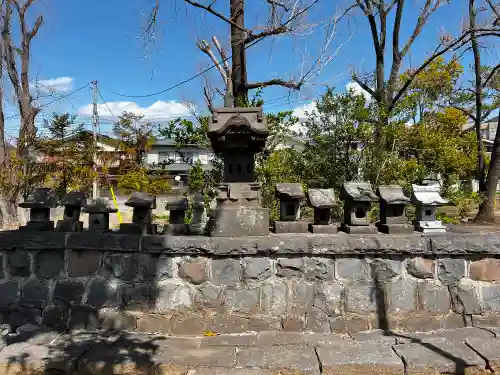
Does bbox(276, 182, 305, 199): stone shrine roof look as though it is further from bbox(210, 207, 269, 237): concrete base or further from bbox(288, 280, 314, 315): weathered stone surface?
bbox(288, 280, 314, 315): weathered stone surface

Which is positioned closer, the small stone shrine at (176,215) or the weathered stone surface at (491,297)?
the weathered stone surface at (491,297)

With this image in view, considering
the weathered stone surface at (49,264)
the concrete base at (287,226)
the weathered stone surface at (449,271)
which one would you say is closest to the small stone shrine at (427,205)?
the weathered stone surface at (449,271)

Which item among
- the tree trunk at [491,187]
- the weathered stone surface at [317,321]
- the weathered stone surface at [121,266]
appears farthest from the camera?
the tree trunk at [491,187]

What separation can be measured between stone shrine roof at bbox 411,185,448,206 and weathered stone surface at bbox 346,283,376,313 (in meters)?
1.02

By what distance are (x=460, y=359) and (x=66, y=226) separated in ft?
12.5

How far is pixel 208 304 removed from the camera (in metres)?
3.68

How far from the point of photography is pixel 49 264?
3.83 m

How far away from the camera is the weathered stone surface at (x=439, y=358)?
9.71ft

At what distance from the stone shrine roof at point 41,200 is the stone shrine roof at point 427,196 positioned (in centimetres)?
377

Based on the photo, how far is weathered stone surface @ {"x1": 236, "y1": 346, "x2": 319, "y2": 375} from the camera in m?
2.97

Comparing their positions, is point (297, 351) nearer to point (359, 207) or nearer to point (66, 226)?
point (359, 207)

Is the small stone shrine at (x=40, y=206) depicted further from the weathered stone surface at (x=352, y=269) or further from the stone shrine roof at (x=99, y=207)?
the weathered stone surface at (x=352, y=269)

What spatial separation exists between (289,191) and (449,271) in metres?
1.76

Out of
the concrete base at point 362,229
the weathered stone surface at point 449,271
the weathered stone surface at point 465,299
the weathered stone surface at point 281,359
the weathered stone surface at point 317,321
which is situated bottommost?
the weathered stone surface at point 281,359
